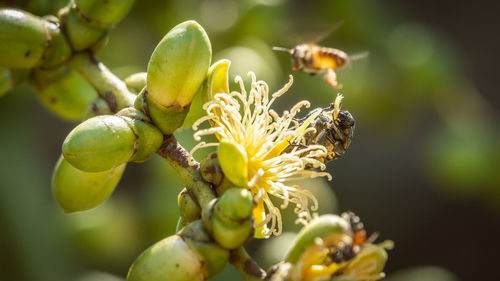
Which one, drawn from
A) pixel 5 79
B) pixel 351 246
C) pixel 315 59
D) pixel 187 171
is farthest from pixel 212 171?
pixel 315 59

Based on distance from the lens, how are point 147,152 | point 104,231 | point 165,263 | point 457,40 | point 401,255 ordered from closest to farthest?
point 165,263 < point 147,152 < point 104,231 < point 401,255 < point 457,40

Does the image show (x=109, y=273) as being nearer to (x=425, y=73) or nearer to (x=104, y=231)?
(x=104, y=231)

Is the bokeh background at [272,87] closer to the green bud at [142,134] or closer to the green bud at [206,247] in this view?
the green bud at [142,134]

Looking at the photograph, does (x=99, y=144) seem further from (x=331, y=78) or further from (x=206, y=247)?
(x=331, y=78)

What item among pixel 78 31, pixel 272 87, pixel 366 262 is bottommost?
pixel 272 87

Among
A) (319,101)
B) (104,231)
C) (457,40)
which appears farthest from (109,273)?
(457,40)

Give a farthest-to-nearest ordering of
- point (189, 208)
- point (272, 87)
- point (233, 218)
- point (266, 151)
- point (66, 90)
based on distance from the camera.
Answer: point (272, 87), point (66, 90), point (266, 151), point (189, 208), point (233, 218)

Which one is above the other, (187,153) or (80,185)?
(187,153)
